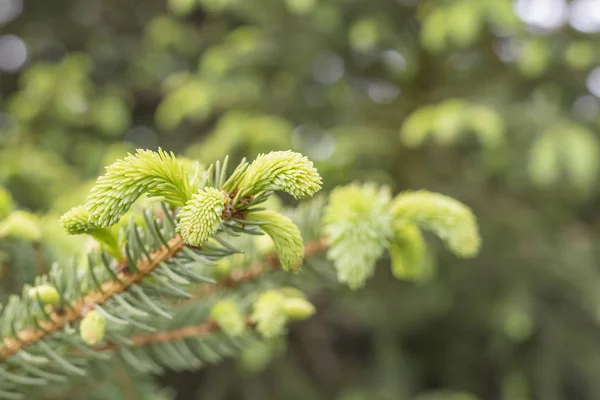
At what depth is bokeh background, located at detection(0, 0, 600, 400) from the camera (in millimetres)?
1596

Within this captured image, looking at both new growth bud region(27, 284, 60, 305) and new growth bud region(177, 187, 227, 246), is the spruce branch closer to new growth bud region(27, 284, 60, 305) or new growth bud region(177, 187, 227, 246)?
new growth bud region(177, 187, 227, 246)

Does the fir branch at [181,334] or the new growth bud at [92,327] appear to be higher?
the new growth bud at [92,327]

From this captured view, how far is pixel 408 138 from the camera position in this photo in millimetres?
1660

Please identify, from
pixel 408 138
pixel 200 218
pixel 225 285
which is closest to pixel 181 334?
pixel 225 285

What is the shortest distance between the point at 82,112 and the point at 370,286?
1.15 metres

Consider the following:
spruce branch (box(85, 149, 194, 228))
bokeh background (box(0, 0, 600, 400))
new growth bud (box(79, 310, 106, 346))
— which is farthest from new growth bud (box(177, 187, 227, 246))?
bokeh background (box(0, 0, 600, 400))

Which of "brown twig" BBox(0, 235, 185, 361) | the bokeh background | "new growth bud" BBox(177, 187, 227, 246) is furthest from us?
the bokeh background

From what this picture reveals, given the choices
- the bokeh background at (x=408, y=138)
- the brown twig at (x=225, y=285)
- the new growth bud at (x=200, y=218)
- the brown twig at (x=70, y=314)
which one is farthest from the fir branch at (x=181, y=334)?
the bokeh background at (x=408, y=138)

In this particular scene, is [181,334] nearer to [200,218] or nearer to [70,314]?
[70,314]

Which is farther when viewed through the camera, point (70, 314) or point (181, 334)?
point (181, 334)

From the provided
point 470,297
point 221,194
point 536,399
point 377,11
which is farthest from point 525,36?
point 221,194

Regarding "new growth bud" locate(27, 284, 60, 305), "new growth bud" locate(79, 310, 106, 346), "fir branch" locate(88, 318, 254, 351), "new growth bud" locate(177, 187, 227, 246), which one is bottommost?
"fir branch" locate(88, 318, 254, 351)

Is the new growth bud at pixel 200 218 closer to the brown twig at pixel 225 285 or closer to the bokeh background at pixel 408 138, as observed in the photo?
the brown twig at pixel 225 285

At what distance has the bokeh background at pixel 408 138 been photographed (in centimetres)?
160
